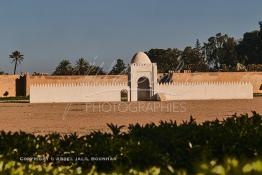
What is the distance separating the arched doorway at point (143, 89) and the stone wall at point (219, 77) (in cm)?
1406

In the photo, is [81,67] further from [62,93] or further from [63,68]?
[62,93]

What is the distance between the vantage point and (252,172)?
2.04 meters

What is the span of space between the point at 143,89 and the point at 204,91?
5778mm

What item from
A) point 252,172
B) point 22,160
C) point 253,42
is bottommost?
point 22,160

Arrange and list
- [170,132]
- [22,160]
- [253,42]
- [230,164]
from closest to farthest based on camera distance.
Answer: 1. [230,164]
2. [22,160]
3. [170,132]
4. [253,42]

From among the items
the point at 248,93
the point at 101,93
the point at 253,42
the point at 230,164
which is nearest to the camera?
the point at 230,164

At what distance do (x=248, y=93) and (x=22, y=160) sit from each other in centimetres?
3819

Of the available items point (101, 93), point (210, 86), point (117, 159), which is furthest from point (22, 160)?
point (210, 86)

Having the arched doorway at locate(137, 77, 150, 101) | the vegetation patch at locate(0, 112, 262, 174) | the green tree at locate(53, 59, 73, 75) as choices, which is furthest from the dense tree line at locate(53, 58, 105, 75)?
the vegetation patch at locate(0, 112, 262, 174)

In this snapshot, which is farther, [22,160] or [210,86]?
[210,86]

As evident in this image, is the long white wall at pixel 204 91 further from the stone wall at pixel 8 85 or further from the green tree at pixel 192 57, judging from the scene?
the green tree at pixel 192 57

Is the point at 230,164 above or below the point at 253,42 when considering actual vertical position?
below

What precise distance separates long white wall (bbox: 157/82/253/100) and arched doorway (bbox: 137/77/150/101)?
3.83ft

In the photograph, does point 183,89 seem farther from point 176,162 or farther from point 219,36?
point 219,36
